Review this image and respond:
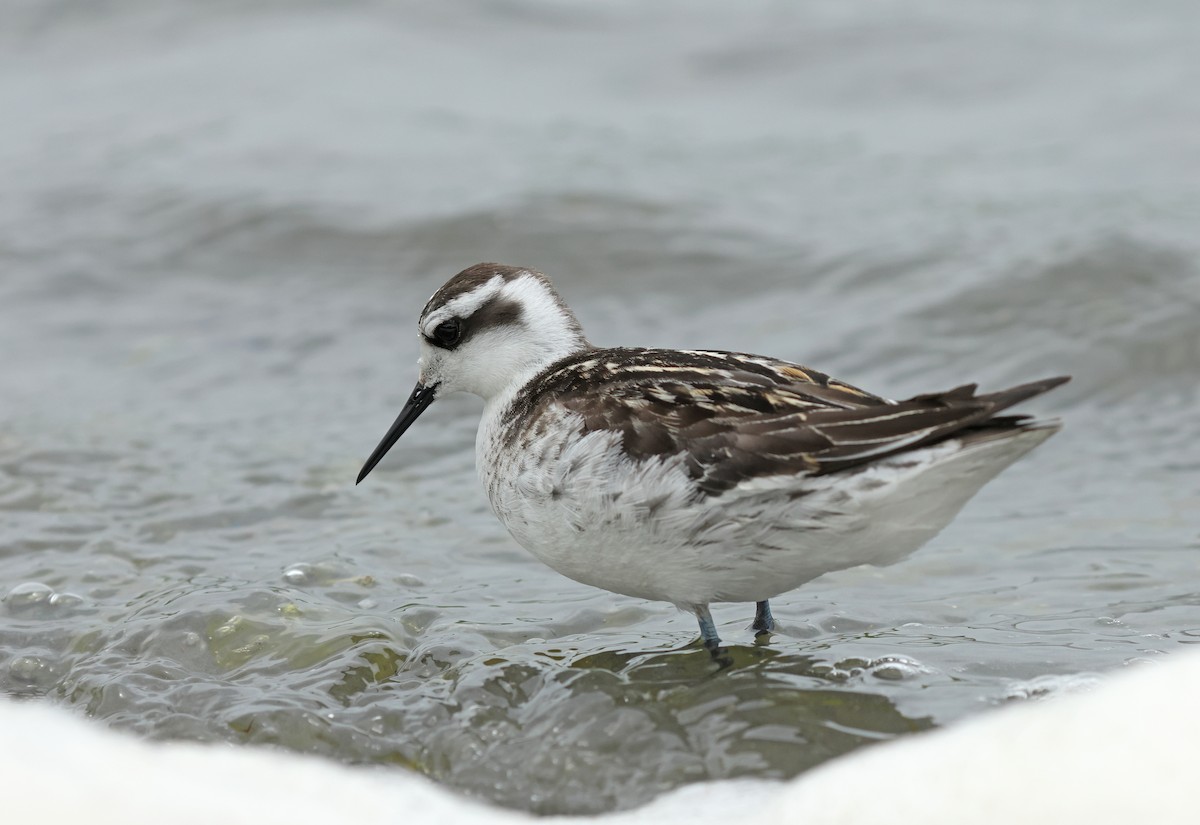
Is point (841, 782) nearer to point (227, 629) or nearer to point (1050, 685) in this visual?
point (1050, 685)

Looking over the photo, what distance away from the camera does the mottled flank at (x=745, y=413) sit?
5.06 m

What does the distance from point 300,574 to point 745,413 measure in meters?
2.73

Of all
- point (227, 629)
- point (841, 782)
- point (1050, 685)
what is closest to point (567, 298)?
point (227, 629)

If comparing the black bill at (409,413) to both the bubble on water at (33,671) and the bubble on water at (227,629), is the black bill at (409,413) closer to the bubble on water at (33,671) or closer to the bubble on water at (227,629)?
the bubble on water at (227,629)

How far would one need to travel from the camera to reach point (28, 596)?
681 cm

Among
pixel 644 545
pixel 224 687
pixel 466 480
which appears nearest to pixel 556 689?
pixel 644 545

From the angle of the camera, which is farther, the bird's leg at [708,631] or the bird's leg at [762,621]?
the bird's leg at [762,621]

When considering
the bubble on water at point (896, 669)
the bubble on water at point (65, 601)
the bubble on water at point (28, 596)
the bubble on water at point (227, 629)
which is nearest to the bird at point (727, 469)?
the bubble on water at point (896, 669)

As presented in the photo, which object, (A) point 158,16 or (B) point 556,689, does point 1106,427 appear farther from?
(A) point 158,16

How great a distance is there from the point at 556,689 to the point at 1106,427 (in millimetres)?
4931

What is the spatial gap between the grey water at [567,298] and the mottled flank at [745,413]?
96 centimetres

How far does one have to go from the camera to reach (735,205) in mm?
12867

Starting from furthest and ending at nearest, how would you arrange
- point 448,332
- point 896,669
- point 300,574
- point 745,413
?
point 300,574
point 448,332
point 896,669
point 745,413

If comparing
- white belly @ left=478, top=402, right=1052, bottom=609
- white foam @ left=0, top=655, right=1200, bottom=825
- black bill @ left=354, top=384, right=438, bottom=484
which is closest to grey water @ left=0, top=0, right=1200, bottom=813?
white foam @ left=0, top=655, right=1200, bottom=825
